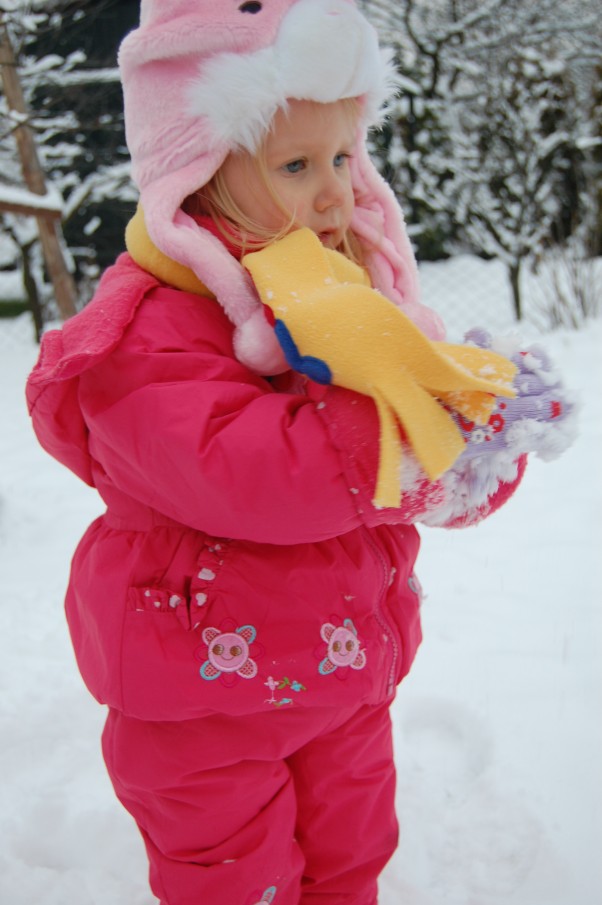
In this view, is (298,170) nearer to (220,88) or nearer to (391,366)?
(220,88)

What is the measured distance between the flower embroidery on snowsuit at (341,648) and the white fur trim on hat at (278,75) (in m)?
0.71

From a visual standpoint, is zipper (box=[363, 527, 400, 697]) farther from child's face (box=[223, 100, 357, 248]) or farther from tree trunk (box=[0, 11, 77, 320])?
tree trunk (box=[0, 11, 77, 320])

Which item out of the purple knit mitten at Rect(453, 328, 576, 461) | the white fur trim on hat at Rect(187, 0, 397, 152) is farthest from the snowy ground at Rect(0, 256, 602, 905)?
the white fur trim on hat at Rect(187, 0, 397, 152)

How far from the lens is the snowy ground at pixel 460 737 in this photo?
1.58 metres

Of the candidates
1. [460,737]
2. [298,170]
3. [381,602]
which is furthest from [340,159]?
[460,737]

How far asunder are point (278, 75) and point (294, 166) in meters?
0.12

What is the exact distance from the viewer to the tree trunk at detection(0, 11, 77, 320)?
229 inches

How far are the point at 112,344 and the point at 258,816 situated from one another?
79 cm

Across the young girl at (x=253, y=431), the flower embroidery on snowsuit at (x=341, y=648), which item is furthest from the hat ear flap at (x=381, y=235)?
the flower embroidery on snowsuit at (x=341, y=648)

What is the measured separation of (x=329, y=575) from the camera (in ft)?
3.75

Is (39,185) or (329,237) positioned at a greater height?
(329,237)

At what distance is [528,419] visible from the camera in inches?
38.9

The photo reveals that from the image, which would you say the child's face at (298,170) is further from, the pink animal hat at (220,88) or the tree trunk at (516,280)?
the tree trunk at (516,280)

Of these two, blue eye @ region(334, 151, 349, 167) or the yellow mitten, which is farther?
blue eye @ region(334, 151, 349, 167)
